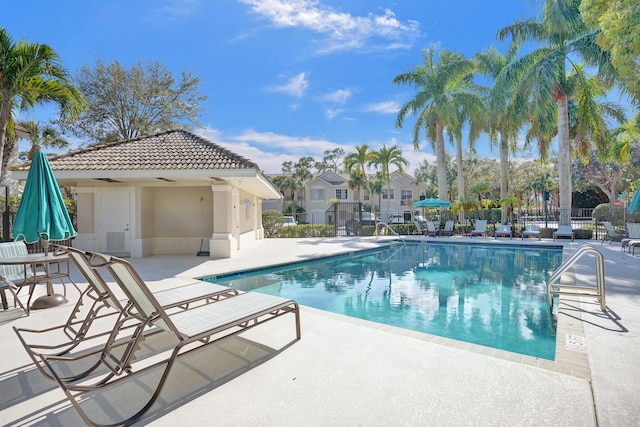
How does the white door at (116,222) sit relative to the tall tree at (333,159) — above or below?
below

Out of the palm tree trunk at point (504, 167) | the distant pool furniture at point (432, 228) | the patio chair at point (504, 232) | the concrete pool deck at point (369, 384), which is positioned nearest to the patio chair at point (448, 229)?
the distant pool furniture at point (432, 228)

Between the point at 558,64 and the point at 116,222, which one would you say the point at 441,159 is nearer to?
the point at 558,64

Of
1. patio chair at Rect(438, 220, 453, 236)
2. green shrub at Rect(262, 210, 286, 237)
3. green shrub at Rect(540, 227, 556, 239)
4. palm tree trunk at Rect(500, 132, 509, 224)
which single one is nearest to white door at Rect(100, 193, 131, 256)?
green shrub at Rect(262, 210, 286, 237)

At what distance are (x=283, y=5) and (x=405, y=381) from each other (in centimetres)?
1256

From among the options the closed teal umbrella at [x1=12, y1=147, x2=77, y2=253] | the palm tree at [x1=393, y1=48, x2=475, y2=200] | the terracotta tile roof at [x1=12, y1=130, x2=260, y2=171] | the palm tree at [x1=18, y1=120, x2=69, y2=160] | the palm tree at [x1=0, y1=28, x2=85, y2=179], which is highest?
the palm tree at [x1=393, y1=48, x2=475, y2=200]

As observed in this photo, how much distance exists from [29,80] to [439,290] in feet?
43.7

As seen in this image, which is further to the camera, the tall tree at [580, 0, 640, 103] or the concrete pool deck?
the tall tree at [580, 0, 640, 103]

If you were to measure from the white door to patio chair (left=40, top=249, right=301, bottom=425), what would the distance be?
337 inches

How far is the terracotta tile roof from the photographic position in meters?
9.55

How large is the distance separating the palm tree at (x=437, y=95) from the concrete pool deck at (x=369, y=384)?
18781 mm

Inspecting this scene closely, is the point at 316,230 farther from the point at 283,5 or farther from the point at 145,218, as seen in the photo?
the point at 283,5

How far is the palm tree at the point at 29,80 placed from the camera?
31.2ft

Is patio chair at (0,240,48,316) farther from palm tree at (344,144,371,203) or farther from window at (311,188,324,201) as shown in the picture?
window at (311,188,324,201)

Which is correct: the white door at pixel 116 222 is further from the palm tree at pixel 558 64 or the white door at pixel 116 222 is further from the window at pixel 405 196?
the window at pixel 405 196
